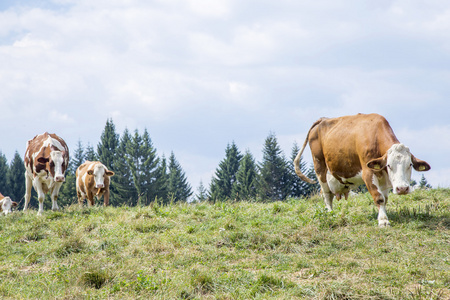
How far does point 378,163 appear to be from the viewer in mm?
8336

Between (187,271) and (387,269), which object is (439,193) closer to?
(387,269)

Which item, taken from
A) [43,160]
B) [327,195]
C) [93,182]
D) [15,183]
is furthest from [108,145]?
[327,195]

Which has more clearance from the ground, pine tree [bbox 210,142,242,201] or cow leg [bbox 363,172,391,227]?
pine tree [bbox 210,142,242,201]

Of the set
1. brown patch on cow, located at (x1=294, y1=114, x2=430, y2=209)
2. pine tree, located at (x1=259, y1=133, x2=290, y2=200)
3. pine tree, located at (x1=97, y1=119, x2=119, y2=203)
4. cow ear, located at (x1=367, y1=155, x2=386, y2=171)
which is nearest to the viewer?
cow ear, located at (x1=367, y1=155, x2=386, y2=171)

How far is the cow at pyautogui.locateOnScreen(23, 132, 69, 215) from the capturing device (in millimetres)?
12891

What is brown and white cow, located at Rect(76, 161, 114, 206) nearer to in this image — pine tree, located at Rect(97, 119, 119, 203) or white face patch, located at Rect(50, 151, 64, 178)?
white face patch, located at Rect(50, 151, 64, 178)

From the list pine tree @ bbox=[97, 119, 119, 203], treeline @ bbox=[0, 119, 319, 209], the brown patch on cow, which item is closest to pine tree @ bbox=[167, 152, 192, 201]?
treeline @ bbox=[0, 119, 319, 209]

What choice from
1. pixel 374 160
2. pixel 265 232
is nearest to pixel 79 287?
pixel 265 232

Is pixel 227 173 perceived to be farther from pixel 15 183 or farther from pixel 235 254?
pixel 235 254

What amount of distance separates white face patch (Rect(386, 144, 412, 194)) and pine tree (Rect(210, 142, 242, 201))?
200 feet

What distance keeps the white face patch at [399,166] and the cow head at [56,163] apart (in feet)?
29.7

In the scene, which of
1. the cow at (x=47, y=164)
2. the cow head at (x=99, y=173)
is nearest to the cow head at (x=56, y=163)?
the cow at (x=47, y=164)

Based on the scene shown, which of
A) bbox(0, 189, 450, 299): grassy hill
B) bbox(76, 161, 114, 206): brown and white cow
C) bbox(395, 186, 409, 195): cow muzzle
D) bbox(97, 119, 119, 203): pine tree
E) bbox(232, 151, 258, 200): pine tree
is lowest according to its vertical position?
bbox(0, 189, 450, 299): grassy hill

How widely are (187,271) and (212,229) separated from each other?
2.92 meters
